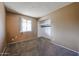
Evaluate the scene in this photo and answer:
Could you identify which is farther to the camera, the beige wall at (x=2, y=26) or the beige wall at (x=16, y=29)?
the beige wall at (x=16, y=29)

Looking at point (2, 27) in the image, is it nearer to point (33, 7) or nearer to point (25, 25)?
point (25, 25)

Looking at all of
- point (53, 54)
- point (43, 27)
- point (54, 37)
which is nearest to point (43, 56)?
point (53, 54)

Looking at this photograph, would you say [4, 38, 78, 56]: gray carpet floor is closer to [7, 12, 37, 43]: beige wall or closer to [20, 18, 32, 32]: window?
[7, 12, 37, 43]: beige wall

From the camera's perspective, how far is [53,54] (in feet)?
5.06

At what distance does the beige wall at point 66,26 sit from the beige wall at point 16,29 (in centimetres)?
27

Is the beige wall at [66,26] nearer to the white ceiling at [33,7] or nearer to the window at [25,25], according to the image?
the white ceiling at [33,7]

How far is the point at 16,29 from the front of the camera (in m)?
1.56

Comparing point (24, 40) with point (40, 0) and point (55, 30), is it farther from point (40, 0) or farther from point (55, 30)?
point (40, 0)

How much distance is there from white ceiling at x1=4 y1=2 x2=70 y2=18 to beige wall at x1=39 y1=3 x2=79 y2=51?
0.08 m

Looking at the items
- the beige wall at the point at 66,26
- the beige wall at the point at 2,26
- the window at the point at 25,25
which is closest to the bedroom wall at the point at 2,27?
the beige wall at the point at 2,26

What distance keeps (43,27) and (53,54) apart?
435mm

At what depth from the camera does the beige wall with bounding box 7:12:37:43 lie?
1.52 metres

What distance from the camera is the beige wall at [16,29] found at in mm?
1524

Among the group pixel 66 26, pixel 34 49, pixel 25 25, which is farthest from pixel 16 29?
pixel 66 26
